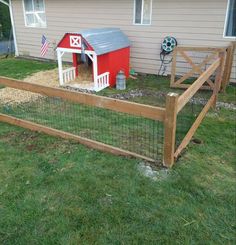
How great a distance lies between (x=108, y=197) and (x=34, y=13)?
31.4 ft

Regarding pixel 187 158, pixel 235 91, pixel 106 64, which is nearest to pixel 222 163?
pixel 187 158

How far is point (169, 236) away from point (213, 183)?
1037mm

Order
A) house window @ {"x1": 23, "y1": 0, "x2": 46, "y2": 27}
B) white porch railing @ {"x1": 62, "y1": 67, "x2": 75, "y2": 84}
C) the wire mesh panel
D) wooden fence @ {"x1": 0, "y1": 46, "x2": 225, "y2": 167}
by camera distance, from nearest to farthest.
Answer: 1. wooden fence @ {"x1": 0, "y1": 46, "x2": 225, "y2": 167}
2. the wire mesh panel
3. white porch railing @ {"x1": 62, "y1": 67, "x2": 75, "y2": 84}
4. house window @ {"x1": 23, "y1": 0, "x2": 46, "y2": 27}

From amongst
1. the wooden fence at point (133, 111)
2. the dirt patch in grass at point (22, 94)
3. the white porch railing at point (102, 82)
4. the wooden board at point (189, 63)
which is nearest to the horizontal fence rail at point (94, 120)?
the wooden fence at point (133, 111)

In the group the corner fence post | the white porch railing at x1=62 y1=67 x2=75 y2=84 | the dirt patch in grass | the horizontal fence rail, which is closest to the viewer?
the corner fence post

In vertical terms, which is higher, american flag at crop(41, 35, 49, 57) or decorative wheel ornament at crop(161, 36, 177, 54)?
decorative wheel ornament at crop(161, 36, 177, 54)

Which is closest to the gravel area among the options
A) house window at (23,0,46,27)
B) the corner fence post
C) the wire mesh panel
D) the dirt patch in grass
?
the dirt patch in grass

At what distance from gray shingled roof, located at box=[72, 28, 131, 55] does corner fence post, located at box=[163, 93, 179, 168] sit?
3945 millimetres

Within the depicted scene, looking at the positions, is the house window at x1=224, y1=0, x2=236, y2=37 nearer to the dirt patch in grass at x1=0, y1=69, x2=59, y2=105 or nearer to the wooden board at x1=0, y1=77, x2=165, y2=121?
the dirt patch in grass at x1=0, y1=69, x2=59, y2=105

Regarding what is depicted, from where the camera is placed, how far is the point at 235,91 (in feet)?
22.5

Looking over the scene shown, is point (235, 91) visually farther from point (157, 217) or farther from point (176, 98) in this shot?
point (157, 217)

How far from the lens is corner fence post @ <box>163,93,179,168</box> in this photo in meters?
3.03

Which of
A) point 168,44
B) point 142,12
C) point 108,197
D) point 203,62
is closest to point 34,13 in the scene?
point 142,12

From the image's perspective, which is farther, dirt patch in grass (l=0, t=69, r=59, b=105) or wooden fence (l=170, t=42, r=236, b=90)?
wooden fence (l=170, t=42, r=236, b=90)
